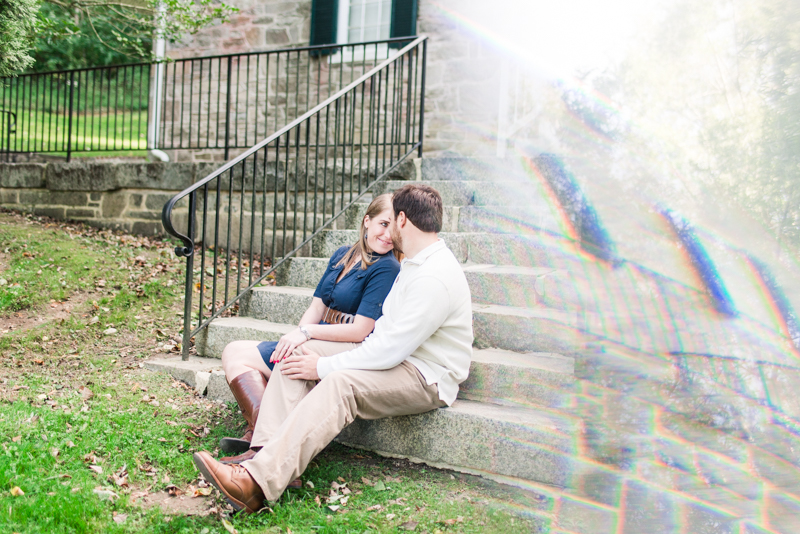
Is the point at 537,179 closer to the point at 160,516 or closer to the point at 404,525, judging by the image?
the point at 404,525

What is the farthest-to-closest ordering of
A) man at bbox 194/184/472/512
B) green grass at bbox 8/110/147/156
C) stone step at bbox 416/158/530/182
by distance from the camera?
green grass at bbox 8/110/147/156, stone step at bbox 416/158/530/182, man at bbox 194/184/472/512

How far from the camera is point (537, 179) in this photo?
147 inches

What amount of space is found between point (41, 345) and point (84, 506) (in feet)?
6.39

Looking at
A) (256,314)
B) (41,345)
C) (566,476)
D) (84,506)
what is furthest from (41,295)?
(566,476)

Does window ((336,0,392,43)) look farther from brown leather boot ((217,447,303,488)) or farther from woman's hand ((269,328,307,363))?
brown leather boot ((217,447,303,488))

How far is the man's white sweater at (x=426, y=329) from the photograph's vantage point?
234cm

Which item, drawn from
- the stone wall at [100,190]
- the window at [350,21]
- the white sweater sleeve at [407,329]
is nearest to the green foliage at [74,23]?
the stone wall at [100,190]

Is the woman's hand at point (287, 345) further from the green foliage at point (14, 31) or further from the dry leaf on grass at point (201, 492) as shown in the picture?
the green foliage at point (14, 31)

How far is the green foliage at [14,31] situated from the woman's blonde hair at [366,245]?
3105mm

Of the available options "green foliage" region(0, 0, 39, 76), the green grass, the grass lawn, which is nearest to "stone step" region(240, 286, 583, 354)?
the grass lawn

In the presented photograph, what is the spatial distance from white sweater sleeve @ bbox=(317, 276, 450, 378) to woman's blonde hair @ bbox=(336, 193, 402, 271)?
460 mm

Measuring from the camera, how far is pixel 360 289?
2.79 m

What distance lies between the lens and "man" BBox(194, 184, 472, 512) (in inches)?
86.4

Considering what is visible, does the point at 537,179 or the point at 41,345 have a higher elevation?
the point at 537,179
